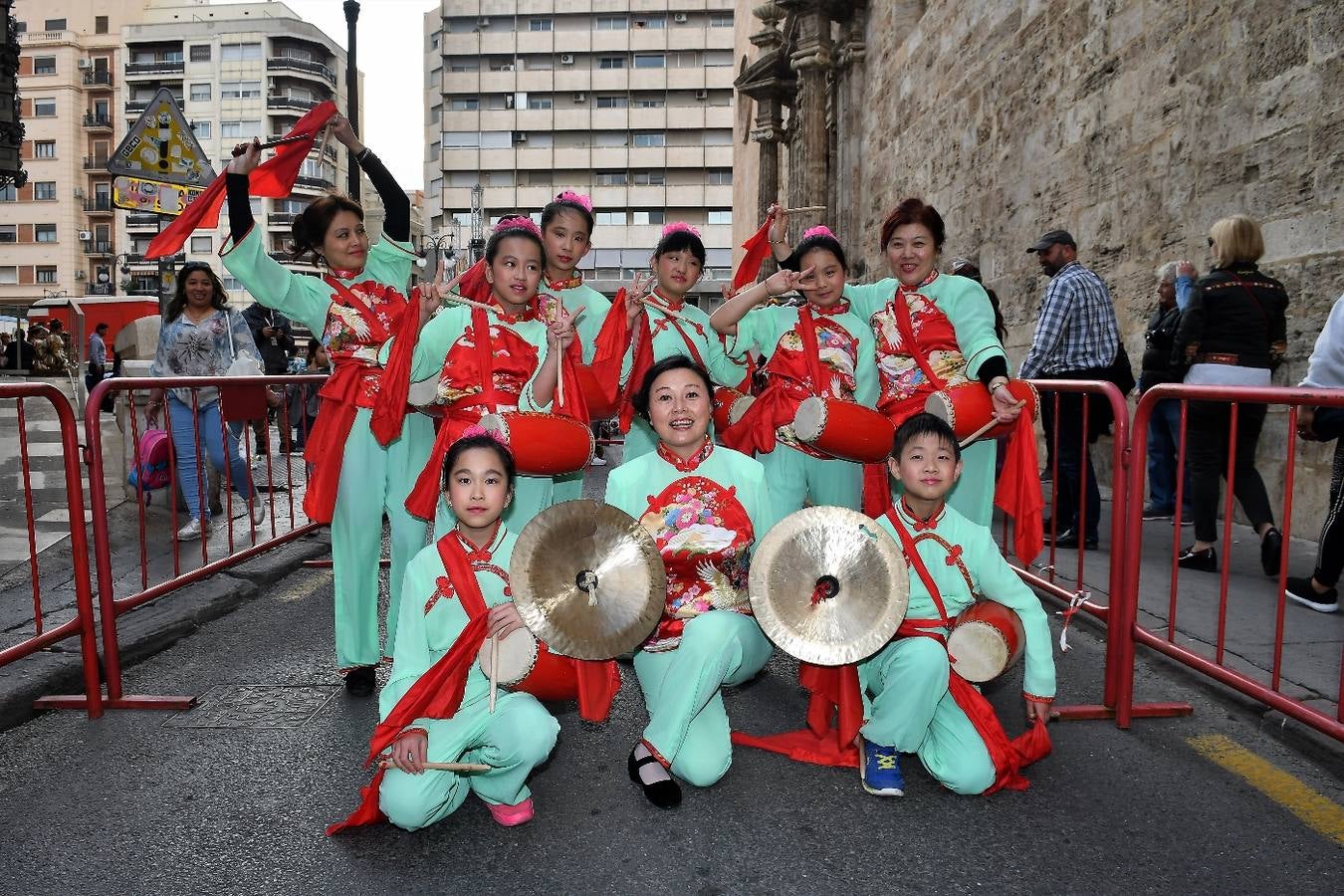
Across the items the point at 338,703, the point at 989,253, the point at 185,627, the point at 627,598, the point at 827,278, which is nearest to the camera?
the point at 627,598

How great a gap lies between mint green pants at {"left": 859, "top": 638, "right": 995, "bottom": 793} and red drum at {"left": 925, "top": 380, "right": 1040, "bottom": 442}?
A: 105 centimetres

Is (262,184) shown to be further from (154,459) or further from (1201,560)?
(1201,560)

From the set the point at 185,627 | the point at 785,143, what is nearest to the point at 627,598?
the point at 185,627

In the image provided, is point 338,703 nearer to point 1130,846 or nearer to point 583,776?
point 583,776

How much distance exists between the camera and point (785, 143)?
2305cm

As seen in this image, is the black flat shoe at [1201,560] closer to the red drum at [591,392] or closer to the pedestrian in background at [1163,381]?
the pedestrian in background at [1163,381]

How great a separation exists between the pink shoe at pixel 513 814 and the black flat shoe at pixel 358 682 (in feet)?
4.16

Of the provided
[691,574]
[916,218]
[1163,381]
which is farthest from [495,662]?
[1163,381]

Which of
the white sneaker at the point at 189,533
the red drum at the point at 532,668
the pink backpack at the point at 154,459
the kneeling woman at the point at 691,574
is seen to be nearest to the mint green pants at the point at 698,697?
the kneeling woman at the point at 691,574

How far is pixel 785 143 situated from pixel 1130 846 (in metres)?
21.9

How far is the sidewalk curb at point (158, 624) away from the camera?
3.71 m

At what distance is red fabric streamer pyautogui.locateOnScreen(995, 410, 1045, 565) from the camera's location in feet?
12.4

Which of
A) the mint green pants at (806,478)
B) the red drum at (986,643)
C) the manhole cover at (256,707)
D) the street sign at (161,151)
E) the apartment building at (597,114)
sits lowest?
the manhole cover at (256,707)

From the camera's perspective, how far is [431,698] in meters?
2.71
